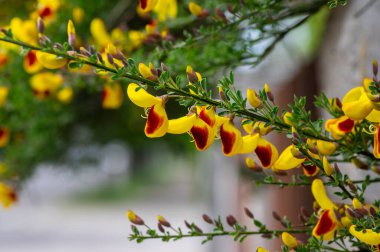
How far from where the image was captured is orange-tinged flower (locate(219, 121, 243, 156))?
0.43 m

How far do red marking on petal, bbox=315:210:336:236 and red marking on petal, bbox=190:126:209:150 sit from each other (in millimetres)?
120

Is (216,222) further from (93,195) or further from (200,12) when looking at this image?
(93,195)

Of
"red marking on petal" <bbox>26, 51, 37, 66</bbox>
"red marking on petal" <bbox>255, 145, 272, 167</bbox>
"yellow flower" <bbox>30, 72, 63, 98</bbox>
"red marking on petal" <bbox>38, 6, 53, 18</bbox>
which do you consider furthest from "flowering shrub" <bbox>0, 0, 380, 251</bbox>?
"yellow flower" <bbox>30, 72, 63, 98</bbox>

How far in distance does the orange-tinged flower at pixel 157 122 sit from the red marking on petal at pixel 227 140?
41mm

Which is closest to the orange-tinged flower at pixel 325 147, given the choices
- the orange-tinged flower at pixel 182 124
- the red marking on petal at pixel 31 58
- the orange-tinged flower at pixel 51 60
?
the orange-tinged flower at pixel 182 124

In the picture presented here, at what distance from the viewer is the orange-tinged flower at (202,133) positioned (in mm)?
427

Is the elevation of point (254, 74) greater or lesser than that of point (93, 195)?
lesser

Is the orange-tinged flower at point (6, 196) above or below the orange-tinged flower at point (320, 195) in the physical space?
above

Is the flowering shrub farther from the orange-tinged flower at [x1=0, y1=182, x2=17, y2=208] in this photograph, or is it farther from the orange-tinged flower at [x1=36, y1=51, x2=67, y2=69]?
the orange-tinged flower at [x1=0, y1=182, x2=17, y2=208]

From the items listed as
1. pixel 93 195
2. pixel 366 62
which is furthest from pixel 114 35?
pixel 93 195

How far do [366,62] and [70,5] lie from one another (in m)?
0.54

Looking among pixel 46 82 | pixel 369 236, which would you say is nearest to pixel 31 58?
pixel 46 82

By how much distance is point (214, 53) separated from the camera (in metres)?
0.71

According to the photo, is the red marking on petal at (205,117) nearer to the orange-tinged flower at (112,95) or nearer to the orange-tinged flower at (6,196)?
the orange-tinged flower at (112,95)
